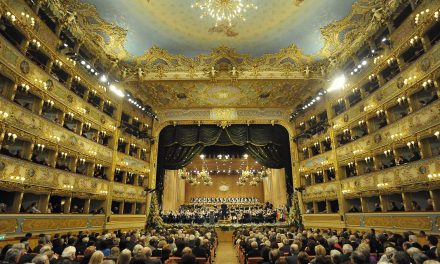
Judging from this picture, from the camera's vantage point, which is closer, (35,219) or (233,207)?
(35,219)

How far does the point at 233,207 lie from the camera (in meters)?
34.7

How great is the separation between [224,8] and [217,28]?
1536mm

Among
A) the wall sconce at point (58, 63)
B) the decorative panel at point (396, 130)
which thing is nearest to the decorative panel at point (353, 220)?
the decorative panel at point (396, 130)

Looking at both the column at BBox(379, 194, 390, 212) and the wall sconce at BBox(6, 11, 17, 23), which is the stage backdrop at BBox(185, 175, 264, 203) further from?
the wall sconce at BBox(6, 11, 17, 23)

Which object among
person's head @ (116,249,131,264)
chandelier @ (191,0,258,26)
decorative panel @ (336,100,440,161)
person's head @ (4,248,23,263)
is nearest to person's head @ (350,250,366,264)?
person's head @ (116,249,131,264)

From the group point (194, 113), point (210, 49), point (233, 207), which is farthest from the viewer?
point (233, 207)

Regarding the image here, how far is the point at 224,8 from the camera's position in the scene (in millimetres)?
14078

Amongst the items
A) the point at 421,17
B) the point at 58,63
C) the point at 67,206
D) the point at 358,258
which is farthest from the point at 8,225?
the point at 421,17

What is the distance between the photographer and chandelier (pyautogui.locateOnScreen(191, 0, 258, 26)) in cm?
1379

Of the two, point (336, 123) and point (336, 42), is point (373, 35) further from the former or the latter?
point (336, 123)

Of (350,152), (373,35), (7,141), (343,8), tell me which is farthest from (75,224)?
(373,35)

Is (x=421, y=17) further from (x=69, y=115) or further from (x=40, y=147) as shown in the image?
(x=40, y=147)

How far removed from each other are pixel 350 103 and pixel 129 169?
625 inches

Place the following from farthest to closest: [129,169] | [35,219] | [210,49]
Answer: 1. [129,169]
2. [210,49]
3. [35,219]
